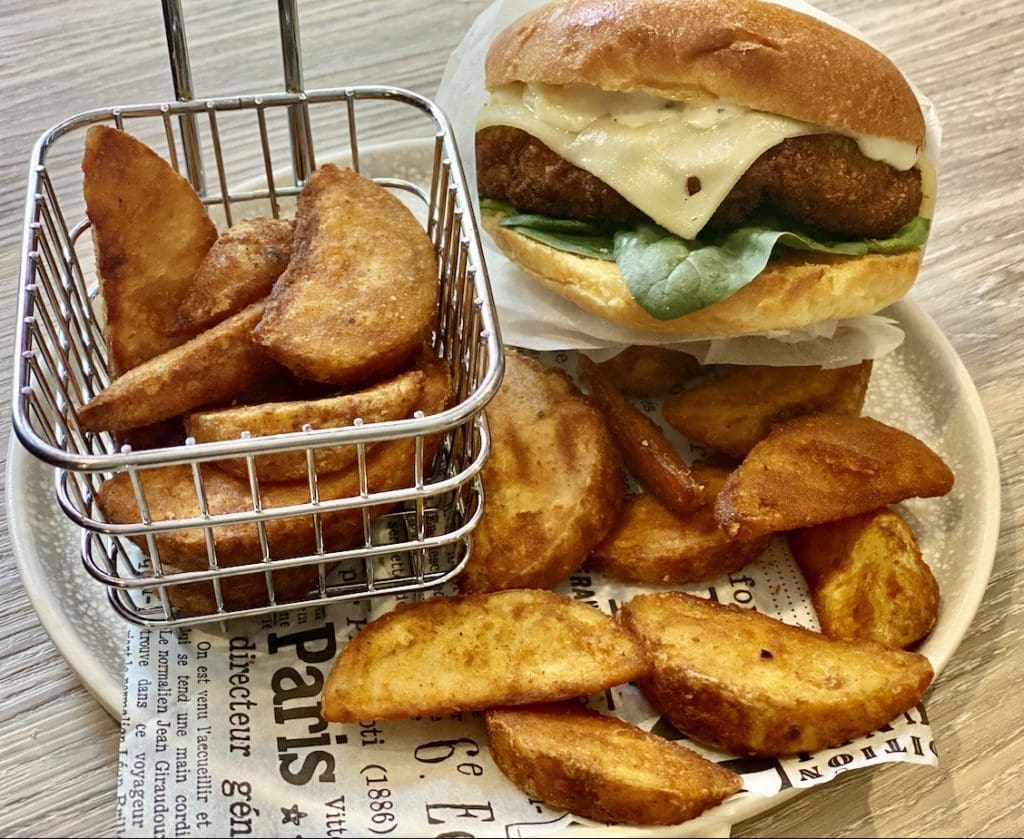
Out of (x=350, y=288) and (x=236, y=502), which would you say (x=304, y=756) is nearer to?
(x=236, y=502)

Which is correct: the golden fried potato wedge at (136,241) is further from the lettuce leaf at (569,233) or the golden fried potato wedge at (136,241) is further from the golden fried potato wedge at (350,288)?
the lettuce leaf at (569,233)

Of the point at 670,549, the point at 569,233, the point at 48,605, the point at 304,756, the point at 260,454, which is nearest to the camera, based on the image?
the point at 260,454

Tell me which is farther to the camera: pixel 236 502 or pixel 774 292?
pixel 774 292

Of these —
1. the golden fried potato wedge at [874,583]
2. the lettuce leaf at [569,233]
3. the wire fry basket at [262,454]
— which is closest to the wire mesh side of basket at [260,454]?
the wire fry basket at [262,454]

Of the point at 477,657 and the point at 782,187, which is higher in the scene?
the point at 782,187

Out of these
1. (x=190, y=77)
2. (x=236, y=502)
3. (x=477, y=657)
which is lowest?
(x=477, y=657)

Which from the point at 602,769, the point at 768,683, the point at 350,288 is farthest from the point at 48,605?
the point at 768,683

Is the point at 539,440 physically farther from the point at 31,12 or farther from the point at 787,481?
the point at 31,12
